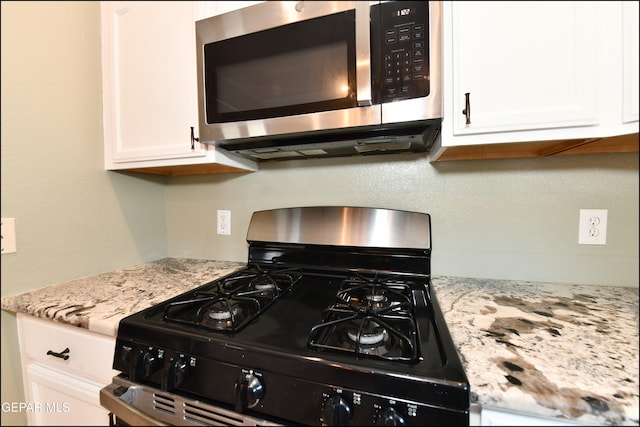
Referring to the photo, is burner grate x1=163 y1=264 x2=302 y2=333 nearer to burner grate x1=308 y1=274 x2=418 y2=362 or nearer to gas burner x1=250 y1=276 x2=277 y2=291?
gas burner x1=250 y1=276 x2=277 y2=291

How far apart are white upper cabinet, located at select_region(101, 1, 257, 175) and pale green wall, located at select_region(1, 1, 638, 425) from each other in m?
0.08

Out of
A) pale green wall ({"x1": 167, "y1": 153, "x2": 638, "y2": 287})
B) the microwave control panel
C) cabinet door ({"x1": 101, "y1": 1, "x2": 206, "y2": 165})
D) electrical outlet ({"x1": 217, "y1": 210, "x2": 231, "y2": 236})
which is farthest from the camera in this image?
electrical outlet ({"x1": 217, "y1": 210, "x2": 231, "y2": 236})

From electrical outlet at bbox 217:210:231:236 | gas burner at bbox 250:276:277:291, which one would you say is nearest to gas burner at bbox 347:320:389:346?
gas burner at bbox 250:276:277:291

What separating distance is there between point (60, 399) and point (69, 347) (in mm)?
214

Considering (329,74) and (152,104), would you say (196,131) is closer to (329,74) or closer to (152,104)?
(152,104)

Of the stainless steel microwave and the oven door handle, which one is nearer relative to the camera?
the oven door handle

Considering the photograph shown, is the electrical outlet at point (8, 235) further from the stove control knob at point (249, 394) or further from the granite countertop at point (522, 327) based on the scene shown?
the stove control knob at point (249, 394)

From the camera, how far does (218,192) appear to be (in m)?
1.35

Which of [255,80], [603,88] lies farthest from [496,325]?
[255,80]

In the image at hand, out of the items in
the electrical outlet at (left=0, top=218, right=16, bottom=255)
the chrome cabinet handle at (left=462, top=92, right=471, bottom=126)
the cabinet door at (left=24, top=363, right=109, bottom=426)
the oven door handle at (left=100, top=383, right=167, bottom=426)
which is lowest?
the cabinet door at (left=24, top=363, right=109, bottom=426)

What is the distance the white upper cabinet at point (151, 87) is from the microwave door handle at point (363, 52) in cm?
60

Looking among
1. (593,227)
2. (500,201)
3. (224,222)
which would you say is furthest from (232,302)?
(593,227)

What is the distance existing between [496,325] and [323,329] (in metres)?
0.42

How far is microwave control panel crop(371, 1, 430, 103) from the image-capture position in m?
0.74
